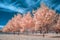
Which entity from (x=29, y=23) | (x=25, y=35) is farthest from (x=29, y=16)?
(x=25, y=35)

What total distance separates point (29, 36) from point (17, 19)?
0.48m

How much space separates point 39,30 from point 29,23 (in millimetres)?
283

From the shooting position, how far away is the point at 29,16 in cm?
453

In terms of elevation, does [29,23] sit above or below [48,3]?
below

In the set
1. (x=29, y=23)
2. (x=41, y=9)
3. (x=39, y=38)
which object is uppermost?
(x=41, y=9)

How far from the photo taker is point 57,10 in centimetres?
448

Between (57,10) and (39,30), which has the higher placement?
(57,10)

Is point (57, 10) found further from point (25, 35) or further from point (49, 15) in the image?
point (25, 35)

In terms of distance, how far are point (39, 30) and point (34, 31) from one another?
0.39 feet

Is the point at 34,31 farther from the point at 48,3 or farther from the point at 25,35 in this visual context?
the point at 48,3

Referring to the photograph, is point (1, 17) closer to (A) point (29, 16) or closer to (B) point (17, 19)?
(B) point (17, 19)

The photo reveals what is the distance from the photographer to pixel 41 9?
4.49 m

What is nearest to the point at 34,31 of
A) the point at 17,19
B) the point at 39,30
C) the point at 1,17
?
the point at 39,30

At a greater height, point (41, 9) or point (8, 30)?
point (41, 9)
